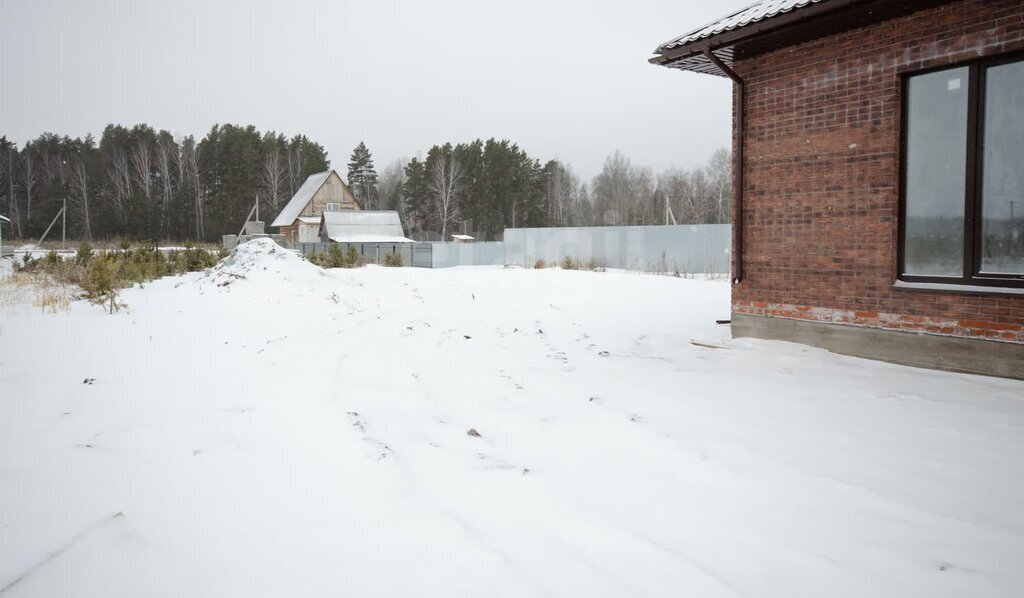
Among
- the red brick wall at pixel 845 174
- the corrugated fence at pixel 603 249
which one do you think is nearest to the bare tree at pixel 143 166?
the corrugated fence at pixel 603 249

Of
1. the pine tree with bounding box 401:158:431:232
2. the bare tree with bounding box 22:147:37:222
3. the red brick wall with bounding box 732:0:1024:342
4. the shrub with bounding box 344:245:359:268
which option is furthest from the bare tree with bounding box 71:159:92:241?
the red brick wall with bounding box 732:0:1024:342

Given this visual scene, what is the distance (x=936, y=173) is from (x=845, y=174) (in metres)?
0.79

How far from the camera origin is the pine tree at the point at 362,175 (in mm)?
68688

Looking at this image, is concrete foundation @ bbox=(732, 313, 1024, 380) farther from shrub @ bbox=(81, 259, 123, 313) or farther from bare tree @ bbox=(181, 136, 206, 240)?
bare tree @ bbox=(181, 136, 206, 240)

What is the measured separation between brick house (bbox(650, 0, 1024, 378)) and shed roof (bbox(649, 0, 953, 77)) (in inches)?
0.9

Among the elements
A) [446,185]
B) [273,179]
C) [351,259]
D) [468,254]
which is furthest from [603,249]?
[273,179]

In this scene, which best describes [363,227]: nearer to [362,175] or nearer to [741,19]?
[362,175]

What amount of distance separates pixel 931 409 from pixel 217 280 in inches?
495

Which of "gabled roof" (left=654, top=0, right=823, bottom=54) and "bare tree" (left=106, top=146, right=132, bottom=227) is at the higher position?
"bare tree" (left=106, top=146, right=132, bottom=227)

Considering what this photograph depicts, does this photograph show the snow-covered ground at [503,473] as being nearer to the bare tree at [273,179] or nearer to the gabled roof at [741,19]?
the gabled roof at [741,19]

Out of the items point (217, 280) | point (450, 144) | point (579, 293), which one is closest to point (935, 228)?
point (579, 293)

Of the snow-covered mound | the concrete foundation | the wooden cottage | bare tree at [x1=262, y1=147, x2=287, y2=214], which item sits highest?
bare tree at [x1=262, y1=147, x2=287, y2=214]

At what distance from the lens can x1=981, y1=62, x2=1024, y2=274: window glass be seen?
5176 mm

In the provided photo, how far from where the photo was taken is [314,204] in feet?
161
